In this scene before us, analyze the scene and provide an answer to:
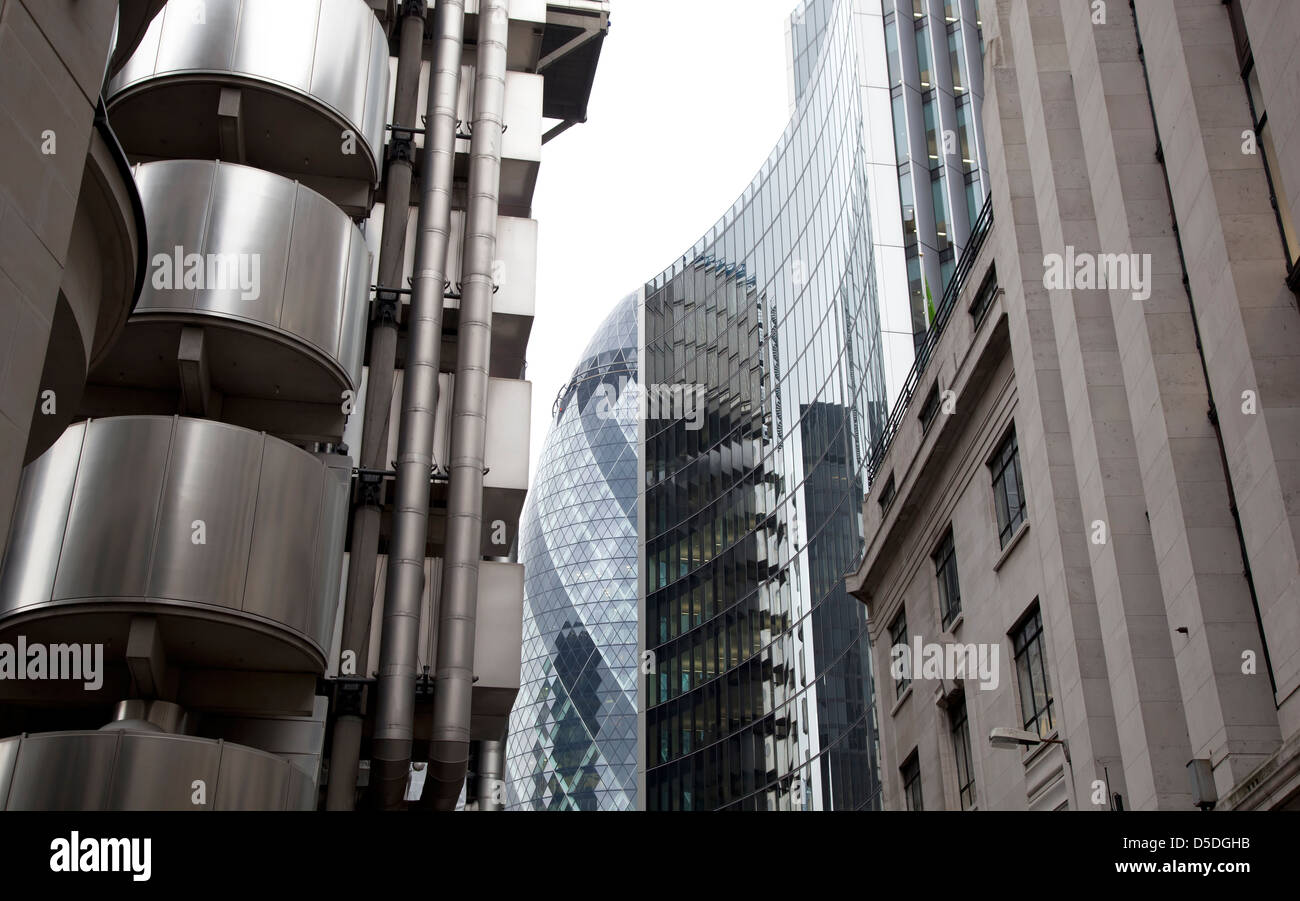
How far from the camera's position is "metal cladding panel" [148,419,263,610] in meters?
20.3

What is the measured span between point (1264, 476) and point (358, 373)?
646 inches

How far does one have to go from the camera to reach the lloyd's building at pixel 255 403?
43.5ft

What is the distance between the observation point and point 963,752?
104 ft

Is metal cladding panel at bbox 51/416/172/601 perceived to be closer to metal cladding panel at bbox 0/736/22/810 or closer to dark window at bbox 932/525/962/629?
metal cladding panel at bbox 0/736/22/810

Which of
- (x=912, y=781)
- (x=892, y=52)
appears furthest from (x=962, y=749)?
(x=892, y=52)

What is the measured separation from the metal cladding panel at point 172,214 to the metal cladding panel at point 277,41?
299cm

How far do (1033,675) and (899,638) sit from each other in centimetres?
1039

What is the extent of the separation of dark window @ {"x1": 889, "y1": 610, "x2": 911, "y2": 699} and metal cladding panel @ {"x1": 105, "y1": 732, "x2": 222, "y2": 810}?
21.5 metres

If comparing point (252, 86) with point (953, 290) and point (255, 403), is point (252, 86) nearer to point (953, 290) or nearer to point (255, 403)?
point (255, 403)

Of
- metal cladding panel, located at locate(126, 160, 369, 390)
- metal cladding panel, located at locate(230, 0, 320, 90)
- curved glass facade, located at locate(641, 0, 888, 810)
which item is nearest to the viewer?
metal cladding panel, located at locate(126, 160, 369, 390)

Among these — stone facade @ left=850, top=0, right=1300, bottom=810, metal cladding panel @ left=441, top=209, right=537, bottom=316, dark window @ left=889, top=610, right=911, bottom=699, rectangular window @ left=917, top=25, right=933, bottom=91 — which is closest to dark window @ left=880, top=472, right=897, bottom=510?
dark window @ left=889, top=610, right=911, bottom=699
